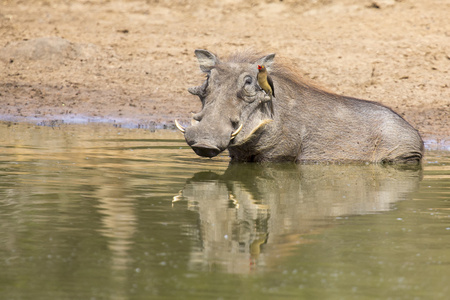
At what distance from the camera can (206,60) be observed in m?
7.79

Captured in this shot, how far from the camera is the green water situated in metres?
3.58

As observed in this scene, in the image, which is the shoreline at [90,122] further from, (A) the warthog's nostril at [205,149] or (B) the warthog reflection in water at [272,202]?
(A) the warthog's nostril at [205,149]

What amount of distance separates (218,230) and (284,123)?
11.1 ft

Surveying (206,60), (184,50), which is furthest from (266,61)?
(184,50)

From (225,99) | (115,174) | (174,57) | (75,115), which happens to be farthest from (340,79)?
(115,174)

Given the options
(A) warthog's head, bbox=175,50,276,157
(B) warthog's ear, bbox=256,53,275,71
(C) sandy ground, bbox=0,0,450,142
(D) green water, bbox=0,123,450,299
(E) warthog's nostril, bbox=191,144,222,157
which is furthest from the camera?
(C) sandy ground, bbox=0,0,450,142

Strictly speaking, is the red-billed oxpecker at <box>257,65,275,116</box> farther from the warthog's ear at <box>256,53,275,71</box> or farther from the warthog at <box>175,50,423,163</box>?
the warthog's ear at <box>256,53,275,71</box>

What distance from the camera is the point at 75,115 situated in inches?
468

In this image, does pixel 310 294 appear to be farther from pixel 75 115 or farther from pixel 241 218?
pixel 75 115

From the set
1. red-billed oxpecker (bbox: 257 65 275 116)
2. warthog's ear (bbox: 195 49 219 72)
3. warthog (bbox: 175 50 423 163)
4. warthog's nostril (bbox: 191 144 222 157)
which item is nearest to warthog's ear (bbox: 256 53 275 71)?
warthog (bbox: 175 50 423 163)

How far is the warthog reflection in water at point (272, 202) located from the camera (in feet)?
13.7

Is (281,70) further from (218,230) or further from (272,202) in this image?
(218,230)

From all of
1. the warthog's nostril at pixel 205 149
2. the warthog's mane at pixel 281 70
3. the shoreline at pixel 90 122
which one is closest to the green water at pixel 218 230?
the warthog's nostril at pixel 205 149

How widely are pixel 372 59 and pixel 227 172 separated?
7.16 metres
